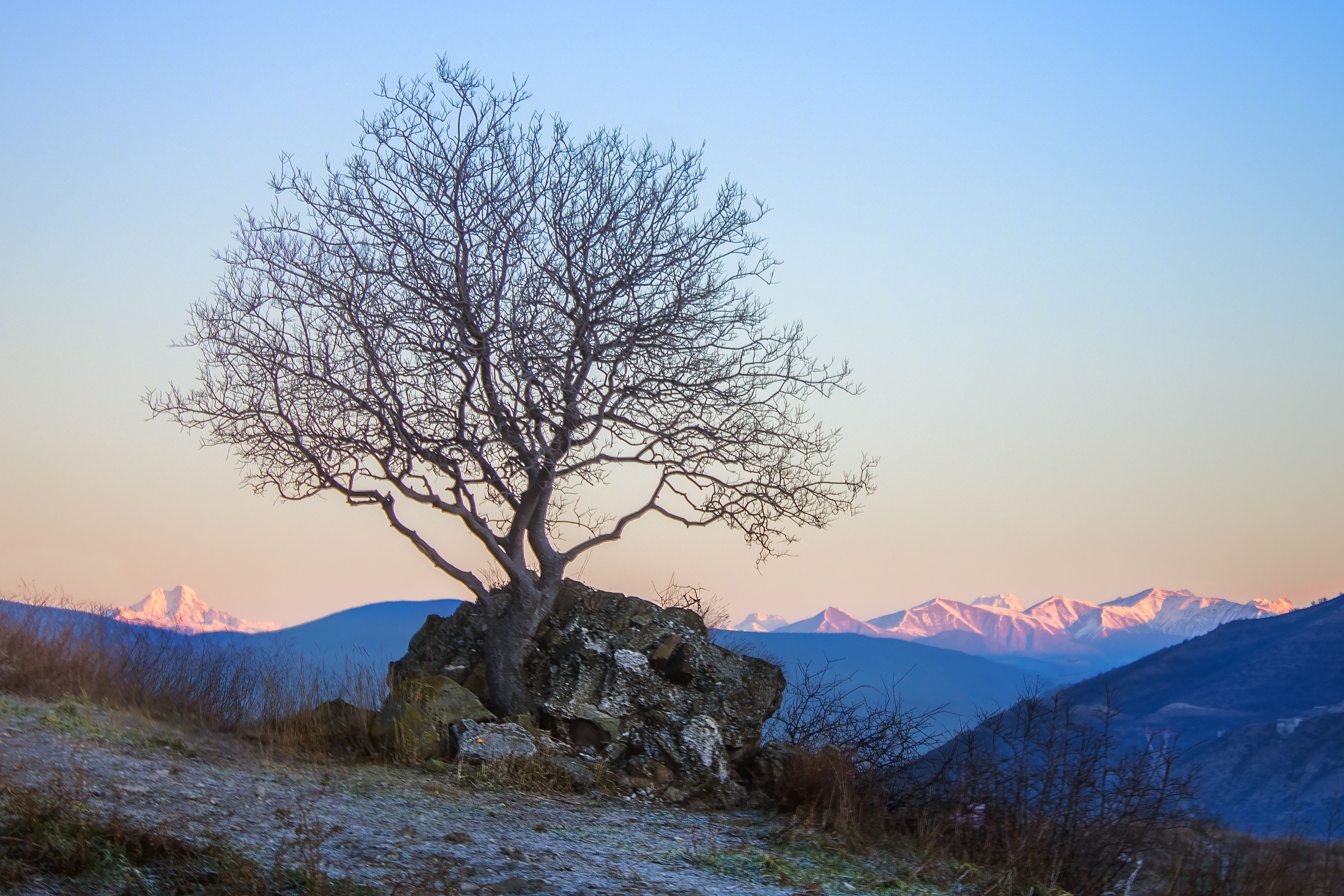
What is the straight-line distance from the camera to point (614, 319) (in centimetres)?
1368

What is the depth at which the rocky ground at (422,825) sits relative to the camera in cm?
726

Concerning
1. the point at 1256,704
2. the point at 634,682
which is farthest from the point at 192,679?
the point at 1256,704

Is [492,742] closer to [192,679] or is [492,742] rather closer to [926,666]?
[192,679]

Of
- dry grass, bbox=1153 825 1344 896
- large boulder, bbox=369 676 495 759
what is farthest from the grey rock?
dry grass, bbox=1153 825 1344 896

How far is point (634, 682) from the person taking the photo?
12961 millimetres

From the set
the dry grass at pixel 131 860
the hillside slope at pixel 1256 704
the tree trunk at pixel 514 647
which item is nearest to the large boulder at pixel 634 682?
the tree trunk at pixel 514 647

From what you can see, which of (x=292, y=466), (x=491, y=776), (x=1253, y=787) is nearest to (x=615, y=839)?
(x=491, y=776)

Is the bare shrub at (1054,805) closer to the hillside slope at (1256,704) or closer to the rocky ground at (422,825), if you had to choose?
the rocky ground at (422,825)

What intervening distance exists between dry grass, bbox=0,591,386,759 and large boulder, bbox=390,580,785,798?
3.11ft

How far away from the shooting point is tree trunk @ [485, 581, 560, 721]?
42.7 ft

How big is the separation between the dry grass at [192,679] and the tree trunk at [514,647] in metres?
1.41

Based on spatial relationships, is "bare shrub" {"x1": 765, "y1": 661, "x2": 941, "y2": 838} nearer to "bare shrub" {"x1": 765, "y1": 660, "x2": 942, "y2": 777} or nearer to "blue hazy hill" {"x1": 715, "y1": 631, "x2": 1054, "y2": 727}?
"bare shrub" {"x1": 765, "y1": 660, "x2": 942, "y2": 777}

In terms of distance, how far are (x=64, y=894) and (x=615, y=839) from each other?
171 inches

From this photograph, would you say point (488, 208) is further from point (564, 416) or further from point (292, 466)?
point (292, 466)
